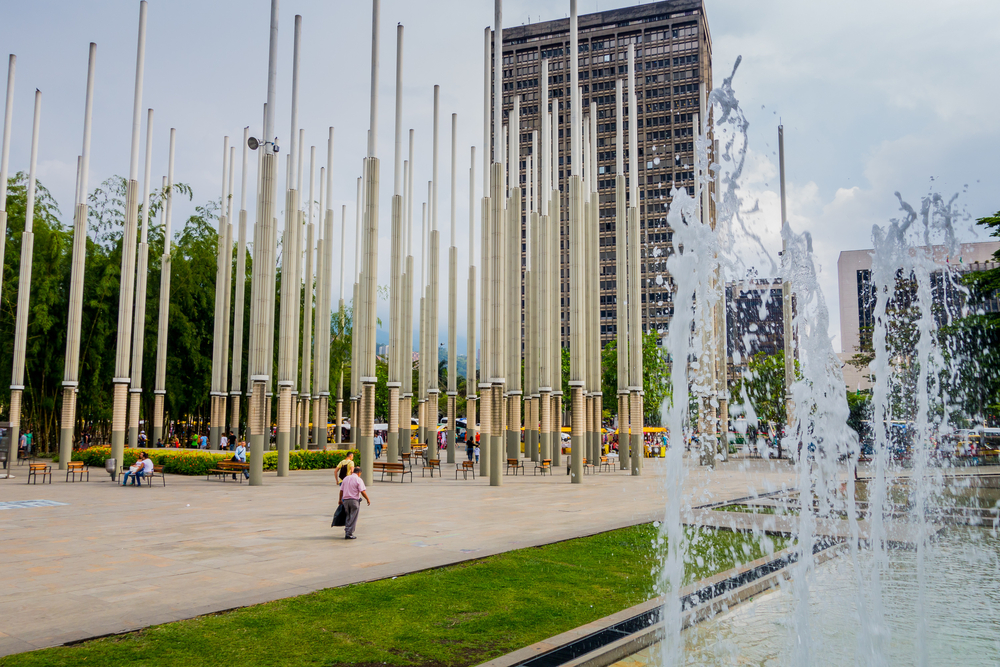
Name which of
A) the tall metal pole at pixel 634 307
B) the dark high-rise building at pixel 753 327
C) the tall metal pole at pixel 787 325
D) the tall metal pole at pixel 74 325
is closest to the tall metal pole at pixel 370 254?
the tall metal pole at pixel 634 307

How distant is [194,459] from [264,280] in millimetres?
7662

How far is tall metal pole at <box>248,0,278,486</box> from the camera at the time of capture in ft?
75.3

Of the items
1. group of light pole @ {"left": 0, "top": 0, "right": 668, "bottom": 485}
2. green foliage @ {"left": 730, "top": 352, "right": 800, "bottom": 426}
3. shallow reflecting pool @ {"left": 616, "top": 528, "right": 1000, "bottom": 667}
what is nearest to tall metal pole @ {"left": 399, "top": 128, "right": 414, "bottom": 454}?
group of light pole @ {"left": 0, "top": 0, "right": 668, "bottom": 485}

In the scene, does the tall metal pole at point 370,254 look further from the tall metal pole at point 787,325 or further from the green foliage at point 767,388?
the green foliage at point 767,388

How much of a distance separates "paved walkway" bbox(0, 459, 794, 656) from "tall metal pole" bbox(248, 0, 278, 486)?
1521 millimetres

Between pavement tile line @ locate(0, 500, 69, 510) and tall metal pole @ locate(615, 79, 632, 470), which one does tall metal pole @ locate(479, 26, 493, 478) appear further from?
pavement tile line @ locate(0, 500, 69, 510)

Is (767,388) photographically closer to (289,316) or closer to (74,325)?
(289,316)

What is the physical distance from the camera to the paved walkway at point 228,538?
7.77 metres

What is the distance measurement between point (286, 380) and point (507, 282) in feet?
27.4

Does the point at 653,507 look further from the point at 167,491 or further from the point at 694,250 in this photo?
the point at 167,491

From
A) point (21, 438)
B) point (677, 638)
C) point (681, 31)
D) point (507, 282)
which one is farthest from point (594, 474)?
point (681, 31)

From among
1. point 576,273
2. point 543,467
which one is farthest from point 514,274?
point 543,467

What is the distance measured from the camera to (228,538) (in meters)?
12.1

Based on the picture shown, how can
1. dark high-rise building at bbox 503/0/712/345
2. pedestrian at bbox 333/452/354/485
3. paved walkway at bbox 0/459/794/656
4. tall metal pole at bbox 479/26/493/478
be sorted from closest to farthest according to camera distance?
1. paved walkway at bbox 0/459/794/656
2. pedestrian at bbox 333/452/354/485
3. tall metal pole at bbox 479/26/493/478
4. dark high-rise building at bbox 503/0/712/345
